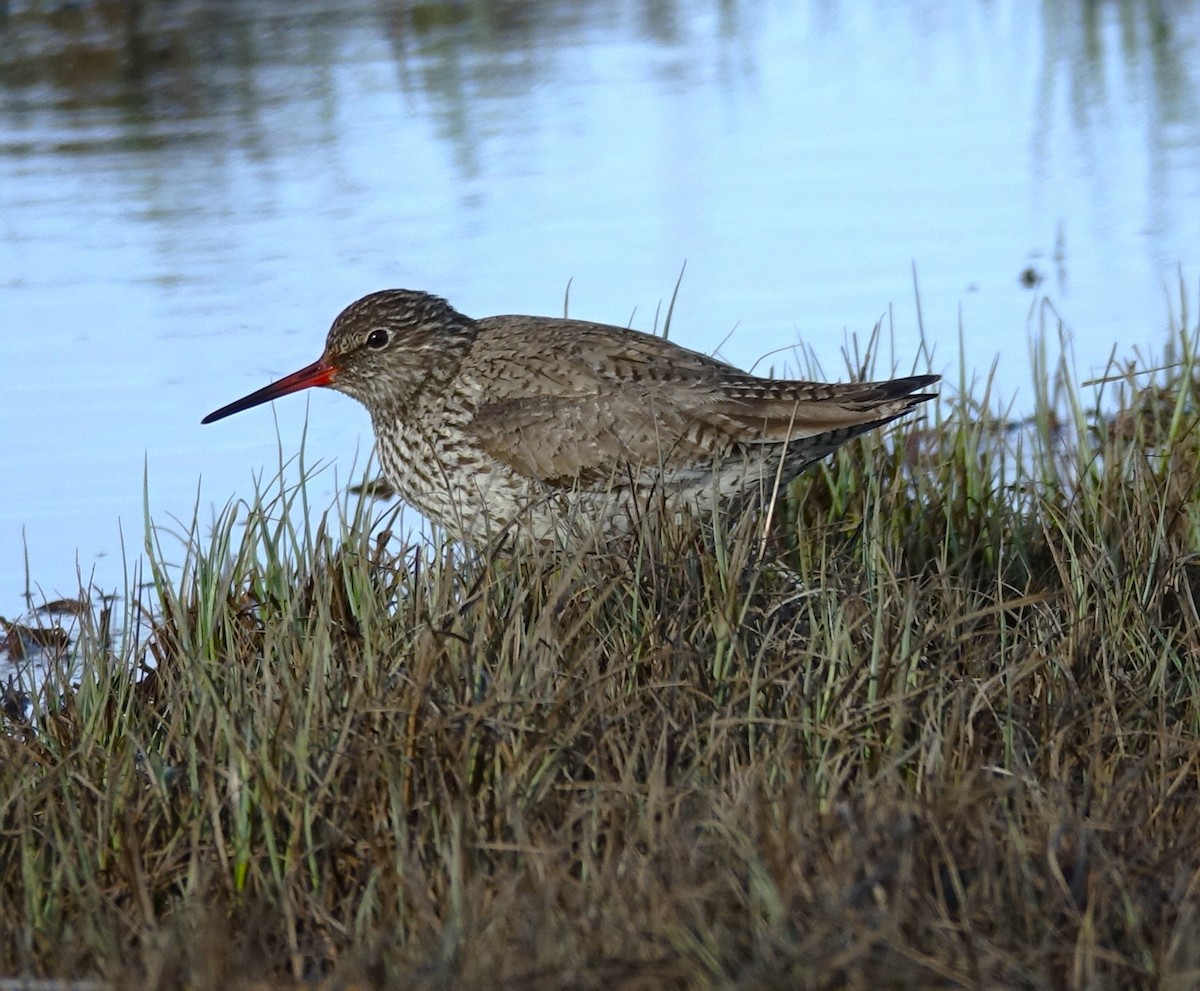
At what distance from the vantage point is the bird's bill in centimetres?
625

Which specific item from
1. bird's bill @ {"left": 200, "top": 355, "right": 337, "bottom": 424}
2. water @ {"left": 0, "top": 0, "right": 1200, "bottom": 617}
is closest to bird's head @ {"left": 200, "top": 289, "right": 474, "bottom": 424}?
bird's bill @ {"left": 200, "top": 355, "right": 337, "bottom": 424}

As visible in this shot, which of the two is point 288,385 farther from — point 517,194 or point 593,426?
point 517,194

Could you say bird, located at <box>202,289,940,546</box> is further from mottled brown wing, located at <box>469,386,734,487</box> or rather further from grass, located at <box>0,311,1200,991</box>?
grass, located at <box>0,311,1200,991</box>

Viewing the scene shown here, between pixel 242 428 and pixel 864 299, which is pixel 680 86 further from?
pixel 242 428

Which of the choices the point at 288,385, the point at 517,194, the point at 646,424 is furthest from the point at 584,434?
the point at 517,194

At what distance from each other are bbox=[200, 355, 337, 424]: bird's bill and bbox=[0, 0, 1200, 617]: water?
0.30 metres

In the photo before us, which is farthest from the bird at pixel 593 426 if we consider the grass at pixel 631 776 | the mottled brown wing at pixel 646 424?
the grass at pixel 631 776

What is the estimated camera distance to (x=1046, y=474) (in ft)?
20.4

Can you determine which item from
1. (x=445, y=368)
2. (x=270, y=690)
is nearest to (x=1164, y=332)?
(x=445, y=368)

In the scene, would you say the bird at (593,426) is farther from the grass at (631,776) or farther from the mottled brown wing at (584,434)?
the grass at (631,776)

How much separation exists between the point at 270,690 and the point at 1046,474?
306 centimetres

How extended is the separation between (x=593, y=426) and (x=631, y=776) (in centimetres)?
206

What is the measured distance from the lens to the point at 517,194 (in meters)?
10.9

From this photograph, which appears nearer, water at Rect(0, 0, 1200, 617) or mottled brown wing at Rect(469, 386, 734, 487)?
mottled brown wing at Rect(469, 386, 734, 487)
